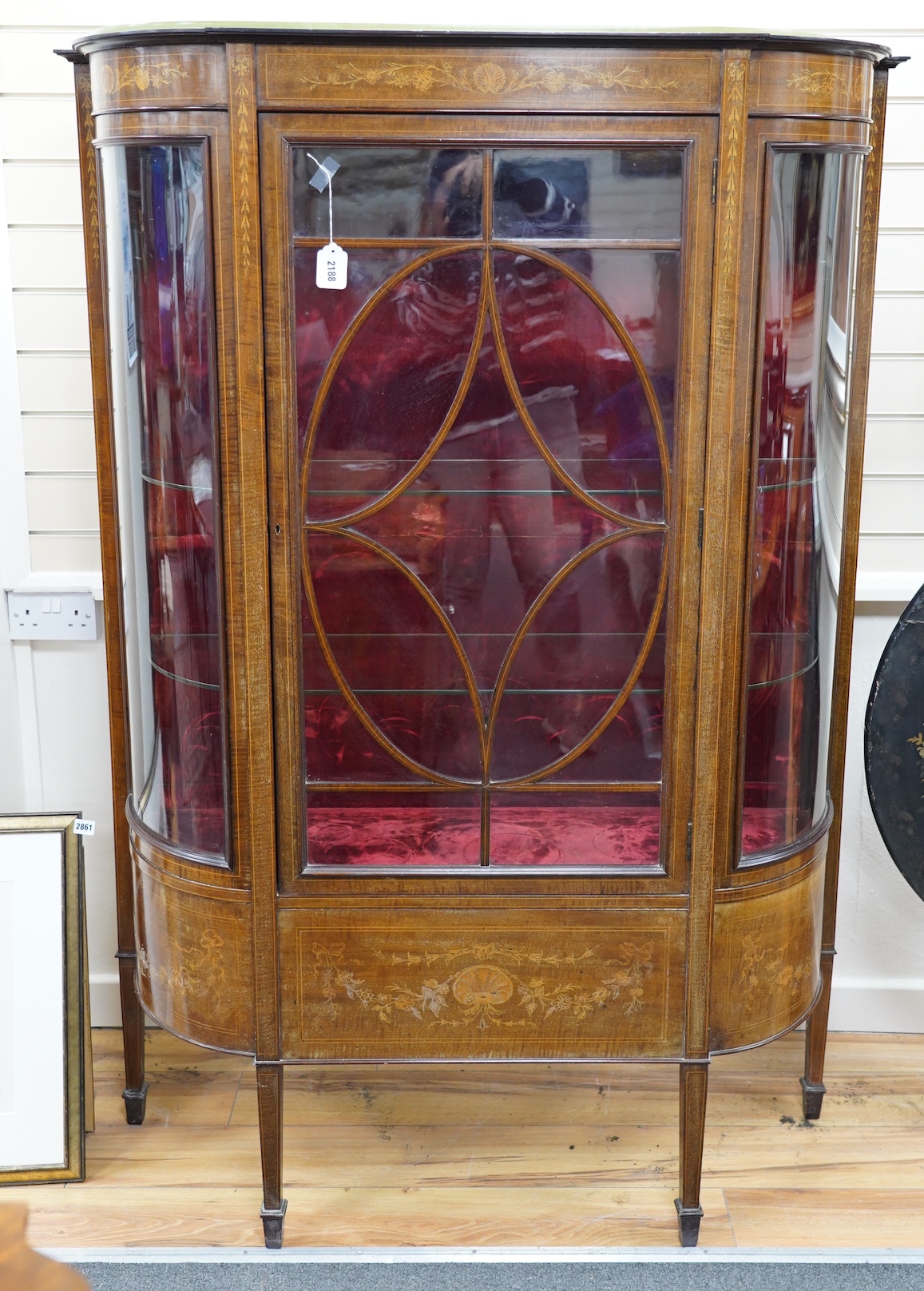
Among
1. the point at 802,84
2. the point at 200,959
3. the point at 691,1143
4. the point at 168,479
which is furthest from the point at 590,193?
the point at 691,1143

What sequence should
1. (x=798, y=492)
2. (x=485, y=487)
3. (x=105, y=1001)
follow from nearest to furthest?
(x=485, y=487) < (x=798, y=492) < (x=105, y=1001)

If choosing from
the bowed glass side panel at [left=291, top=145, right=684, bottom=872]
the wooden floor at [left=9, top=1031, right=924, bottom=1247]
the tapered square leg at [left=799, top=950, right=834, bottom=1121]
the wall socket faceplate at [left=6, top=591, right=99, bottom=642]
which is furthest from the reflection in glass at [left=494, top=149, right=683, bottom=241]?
the wooden floor at [left=9, top=1031, right=924, bottom=1247]

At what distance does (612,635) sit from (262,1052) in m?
0.88

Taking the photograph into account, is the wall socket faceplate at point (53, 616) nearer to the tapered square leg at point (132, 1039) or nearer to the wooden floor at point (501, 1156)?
the tapered square leg at point (132, 1039)

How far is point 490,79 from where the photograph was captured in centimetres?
172

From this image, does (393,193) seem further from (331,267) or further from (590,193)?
(590,193)

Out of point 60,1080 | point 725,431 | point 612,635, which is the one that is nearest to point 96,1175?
point 60,1080

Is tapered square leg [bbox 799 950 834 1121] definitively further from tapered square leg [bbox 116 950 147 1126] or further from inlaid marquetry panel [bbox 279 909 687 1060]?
tapered square leg [bbox 116 950 147 1126]

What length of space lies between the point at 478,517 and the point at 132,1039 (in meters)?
1.24

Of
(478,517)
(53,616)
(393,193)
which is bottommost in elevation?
(53,616)

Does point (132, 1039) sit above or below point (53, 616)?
below

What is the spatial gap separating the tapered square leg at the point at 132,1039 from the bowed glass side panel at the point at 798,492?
3.89 ft

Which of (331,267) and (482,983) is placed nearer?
(331,267)

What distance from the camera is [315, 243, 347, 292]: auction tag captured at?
1.80 meters
